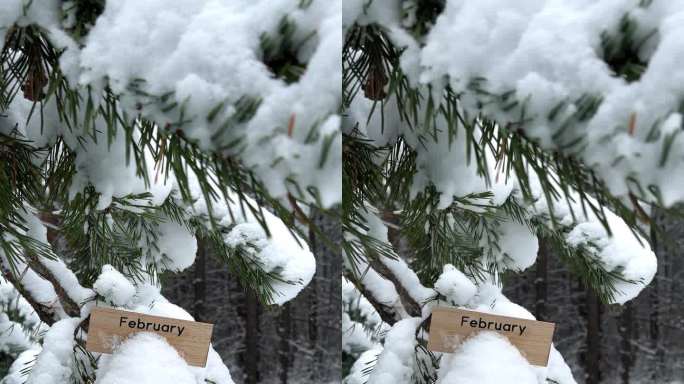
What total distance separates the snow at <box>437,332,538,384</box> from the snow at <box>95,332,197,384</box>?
0.23m

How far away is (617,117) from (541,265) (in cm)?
131

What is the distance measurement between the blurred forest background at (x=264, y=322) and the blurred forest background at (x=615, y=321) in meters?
0.48

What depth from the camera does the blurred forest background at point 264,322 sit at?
164 cm

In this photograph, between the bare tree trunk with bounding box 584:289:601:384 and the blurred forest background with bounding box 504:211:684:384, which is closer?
the blurred forest background with bounding box 504:211:684:384

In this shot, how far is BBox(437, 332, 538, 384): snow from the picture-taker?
541mm

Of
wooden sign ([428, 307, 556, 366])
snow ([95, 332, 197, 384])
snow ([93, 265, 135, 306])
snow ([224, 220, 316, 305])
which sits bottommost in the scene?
snow ([95, 332, 197, 384])

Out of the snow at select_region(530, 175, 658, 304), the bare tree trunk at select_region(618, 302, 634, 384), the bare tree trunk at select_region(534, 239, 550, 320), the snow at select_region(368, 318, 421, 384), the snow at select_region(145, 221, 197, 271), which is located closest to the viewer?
the snow at select_region(368, 318, 421, 384)

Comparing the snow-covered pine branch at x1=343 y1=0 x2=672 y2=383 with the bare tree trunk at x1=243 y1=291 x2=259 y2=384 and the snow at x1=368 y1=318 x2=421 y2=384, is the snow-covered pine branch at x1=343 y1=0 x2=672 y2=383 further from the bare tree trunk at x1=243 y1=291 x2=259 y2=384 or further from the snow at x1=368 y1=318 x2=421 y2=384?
the bare tree trunk at x1=243 y1=291 x2=259 y2=384

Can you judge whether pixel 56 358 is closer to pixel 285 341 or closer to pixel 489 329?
pixel 489 329

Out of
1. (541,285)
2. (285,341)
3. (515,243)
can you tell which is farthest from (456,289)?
(285,341)

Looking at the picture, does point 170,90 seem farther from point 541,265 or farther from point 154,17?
point 541,265

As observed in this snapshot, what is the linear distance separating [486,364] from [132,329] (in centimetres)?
32

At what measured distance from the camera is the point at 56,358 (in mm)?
652

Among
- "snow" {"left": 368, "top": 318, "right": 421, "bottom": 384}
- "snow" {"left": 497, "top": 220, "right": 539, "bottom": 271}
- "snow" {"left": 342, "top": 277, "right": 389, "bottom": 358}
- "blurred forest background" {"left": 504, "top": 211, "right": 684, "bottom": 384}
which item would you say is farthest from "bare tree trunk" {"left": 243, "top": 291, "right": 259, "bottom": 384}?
"snow" {"left": 368, "top": 318, "right": 421, "bottom": 384}
